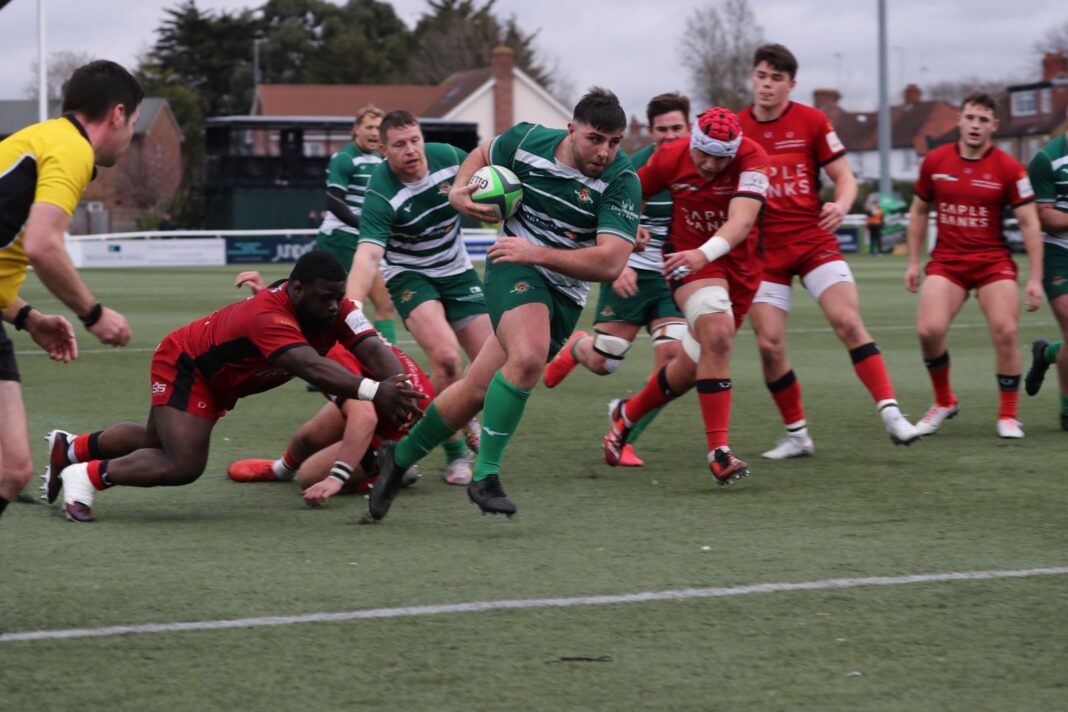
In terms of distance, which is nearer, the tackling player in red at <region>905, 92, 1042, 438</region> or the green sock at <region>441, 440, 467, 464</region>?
the green sock at <region>441, 440, 467, 464</region>

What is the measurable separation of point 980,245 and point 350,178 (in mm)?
5117

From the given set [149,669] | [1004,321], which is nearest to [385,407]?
[149,669]

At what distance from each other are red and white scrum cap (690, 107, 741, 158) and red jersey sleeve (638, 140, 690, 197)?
1.10 feet

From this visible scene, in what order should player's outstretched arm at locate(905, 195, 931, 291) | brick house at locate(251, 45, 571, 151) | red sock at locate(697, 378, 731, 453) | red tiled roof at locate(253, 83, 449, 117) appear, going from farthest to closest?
red tiled roof at locate(253, 83, 449, 117) → brick house at locate(251, 45, 571, 151) → player's outstretched arm at locate(905, 195, 931, 291) → red sock at locate(697, 378, 731, 453)

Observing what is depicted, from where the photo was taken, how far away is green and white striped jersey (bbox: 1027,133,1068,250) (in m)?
9.66

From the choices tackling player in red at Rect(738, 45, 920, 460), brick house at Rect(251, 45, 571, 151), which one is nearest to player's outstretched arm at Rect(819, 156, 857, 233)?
tackling player in red at Rect(738, 45, 920, 460)

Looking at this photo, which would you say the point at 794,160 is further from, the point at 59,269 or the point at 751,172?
the point at 59,269

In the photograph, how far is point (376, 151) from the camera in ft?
41.2

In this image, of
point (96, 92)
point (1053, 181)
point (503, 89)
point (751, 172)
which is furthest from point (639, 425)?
point (503, 89)

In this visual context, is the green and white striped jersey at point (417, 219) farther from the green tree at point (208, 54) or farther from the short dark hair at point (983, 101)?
the green tree at point (208, 54)

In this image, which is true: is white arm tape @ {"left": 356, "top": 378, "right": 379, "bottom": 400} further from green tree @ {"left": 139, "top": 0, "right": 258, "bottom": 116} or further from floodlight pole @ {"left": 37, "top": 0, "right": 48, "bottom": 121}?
green tree @ {"left": 139, "top": 0, "right": 258, "bottom": 116}

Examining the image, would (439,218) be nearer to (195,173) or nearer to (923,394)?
(923,394)

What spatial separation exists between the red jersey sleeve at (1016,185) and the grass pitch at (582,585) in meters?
1.42

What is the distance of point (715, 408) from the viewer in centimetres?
776
